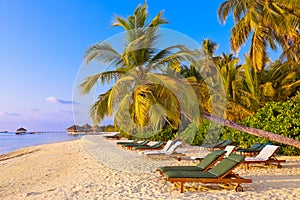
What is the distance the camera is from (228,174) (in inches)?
222

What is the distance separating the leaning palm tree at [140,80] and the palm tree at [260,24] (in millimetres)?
2536

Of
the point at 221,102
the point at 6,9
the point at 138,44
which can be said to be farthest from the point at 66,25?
the point at 221,102

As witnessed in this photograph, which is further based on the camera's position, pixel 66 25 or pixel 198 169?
pixel 66 25

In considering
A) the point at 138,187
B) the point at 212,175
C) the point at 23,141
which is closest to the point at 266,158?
the point at 212,175

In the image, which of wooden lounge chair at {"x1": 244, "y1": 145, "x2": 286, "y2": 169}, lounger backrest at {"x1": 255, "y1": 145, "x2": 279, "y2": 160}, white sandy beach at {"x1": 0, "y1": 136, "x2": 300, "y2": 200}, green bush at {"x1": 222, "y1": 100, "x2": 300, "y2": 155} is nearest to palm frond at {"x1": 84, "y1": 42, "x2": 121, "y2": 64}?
white sandy beach at {"x1": 0, "y1": 136, "x2": 300, "y2": 200}

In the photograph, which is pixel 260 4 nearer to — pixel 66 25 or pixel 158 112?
pixel 158 112

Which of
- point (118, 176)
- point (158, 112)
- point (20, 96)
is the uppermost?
point (20, 96)

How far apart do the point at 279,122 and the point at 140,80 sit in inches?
228

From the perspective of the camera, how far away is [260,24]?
1030cm

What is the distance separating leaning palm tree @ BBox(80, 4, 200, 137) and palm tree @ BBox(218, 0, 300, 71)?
8.32 ft

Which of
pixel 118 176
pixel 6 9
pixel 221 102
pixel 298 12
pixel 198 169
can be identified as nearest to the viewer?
pixel 198 169

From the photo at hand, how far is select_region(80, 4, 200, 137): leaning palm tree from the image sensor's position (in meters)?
8.70

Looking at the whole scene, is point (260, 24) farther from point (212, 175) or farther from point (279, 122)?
point (212, 175)

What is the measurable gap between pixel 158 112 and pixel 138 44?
7.80ft
